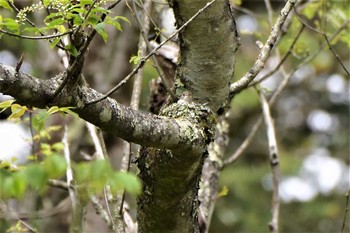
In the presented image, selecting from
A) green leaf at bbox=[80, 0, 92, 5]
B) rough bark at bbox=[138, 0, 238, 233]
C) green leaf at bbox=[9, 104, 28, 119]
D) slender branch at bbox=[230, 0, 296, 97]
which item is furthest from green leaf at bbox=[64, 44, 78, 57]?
slender branch at bbox=[230, 0, 296, 97]

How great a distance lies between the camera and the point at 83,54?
1486 millimetres

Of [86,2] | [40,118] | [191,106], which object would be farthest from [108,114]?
[191,106]

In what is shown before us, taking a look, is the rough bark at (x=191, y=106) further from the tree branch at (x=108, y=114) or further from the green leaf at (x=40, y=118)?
the green leaf at (x=40, y=118)

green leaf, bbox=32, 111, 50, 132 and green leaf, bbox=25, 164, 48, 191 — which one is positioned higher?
green leaf, bbox=32, 111, 50, 132

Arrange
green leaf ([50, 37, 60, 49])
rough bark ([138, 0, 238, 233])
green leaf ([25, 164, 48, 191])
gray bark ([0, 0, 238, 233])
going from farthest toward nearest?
1. rough bark ([138, 0, 238, 233])
2. gray bark ([0, 0, 238, 233])
3. green leaf ([50, 37, 60, 49])
4. green leaf ([25, 164, 48, 191])

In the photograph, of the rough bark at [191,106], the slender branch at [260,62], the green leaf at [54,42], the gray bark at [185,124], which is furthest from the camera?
the slender branch at [260,62]

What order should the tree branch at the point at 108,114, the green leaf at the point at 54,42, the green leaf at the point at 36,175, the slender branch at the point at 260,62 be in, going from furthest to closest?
the slender branch at the point at 260,62
the green leaf at the point at 54,42
the tree branch at the point at 108,114
the green leaf at the point at 36,175

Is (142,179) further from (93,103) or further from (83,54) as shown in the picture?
(83,54)

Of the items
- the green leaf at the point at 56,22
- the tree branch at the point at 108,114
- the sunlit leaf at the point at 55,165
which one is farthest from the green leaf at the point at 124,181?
the green leaf at the point at 56,22

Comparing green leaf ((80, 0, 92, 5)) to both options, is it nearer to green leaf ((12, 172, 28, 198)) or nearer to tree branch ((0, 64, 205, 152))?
tree branch ((0, 64, 205, 152))

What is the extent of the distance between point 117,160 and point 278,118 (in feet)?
9.78

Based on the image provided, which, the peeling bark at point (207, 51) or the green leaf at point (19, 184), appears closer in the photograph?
the green leaf at point (19, 184)

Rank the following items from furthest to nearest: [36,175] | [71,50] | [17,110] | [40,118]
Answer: [17,110]
[40,118]
[71,50]
[36,175]

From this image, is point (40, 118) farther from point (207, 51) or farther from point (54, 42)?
point (207, 51)
